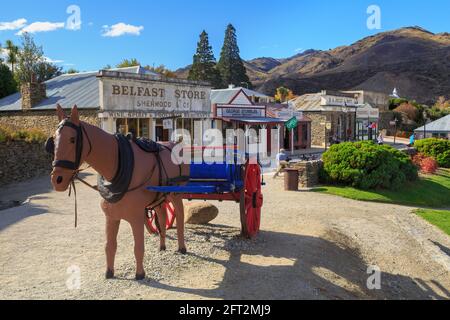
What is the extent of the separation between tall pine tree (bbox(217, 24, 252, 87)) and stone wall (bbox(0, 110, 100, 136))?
48.3 metres

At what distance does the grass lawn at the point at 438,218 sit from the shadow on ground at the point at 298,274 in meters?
4.89

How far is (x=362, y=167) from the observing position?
57.7ft

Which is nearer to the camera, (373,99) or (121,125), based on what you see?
(121,125)

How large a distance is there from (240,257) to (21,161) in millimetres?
14913

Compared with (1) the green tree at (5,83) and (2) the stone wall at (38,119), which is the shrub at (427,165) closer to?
(2) the stone wall at (38,119)

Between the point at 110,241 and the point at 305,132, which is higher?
the point at 305,132

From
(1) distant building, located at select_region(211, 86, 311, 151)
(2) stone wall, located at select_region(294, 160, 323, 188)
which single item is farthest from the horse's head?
(1) distant building, located at select_region(211, 86, 311, 151)

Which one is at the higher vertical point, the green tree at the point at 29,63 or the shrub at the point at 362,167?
the green tree at the point at 29,63

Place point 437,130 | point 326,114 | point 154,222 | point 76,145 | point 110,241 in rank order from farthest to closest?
point 326,114, point 437,130, point 154,222, point 110,241, point 76,145

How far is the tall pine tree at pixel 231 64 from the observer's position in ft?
240

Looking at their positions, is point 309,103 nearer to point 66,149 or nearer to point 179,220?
point 179,220

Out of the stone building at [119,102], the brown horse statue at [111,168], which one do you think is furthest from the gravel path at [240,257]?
the stone building at [119,102]

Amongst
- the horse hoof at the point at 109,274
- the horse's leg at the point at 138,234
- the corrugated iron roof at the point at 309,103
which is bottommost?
Answer: the horse hoof at the point at 109,274

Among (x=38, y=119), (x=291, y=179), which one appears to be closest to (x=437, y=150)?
(x=291, y=179)
